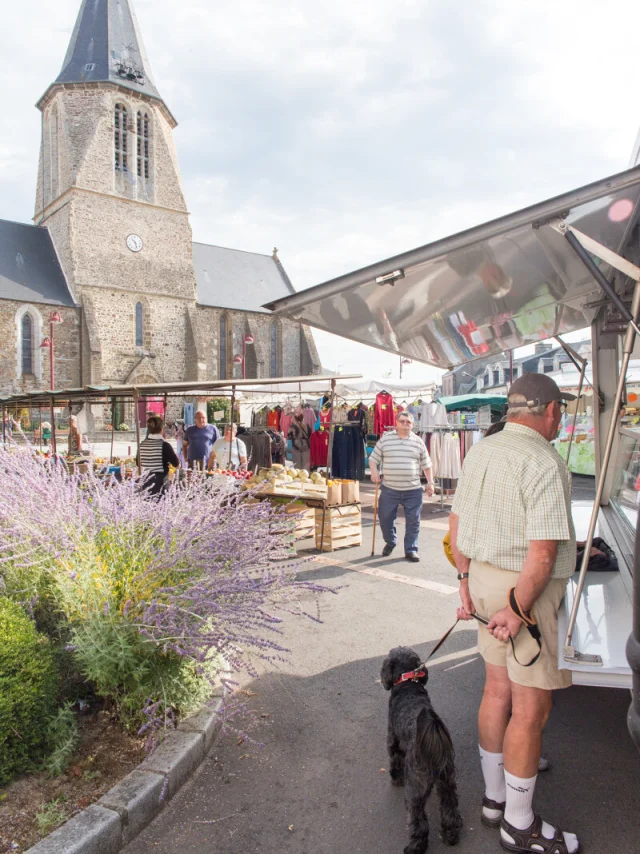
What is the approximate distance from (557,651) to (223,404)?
104ft

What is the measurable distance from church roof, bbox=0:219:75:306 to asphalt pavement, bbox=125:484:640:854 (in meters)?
35.3

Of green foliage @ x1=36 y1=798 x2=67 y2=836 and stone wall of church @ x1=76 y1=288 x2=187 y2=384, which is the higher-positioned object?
stone wall of church @ x1=76 y1=288 x2=187 y2=384

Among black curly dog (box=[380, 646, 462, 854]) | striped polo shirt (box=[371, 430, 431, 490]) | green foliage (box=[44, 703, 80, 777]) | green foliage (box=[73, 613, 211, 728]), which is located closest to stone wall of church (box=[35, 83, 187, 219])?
striped polo shirt (box=[371, 430, 431, 490])

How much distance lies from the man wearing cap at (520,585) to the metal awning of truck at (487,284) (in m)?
0.65

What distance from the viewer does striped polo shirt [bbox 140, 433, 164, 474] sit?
763 centimetres

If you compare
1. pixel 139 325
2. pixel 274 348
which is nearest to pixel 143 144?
pixel 139 325

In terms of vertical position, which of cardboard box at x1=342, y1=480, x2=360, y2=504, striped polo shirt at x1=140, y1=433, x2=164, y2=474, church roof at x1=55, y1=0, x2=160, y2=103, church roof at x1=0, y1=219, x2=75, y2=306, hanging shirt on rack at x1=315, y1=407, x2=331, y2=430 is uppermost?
church roof at x1=55, y1=0, x2=160, y2=103

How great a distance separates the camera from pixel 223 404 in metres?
33.5

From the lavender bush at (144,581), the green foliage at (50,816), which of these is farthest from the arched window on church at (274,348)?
the green foliage at (50,816)

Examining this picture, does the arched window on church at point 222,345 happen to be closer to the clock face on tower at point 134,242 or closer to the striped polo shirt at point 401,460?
the clock face on tower at point 134,242

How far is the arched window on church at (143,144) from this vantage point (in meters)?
39.4

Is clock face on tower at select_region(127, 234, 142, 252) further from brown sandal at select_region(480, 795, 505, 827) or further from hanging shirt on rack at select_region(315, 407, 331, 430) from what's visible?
brown sandal at select_region(480, 795, 505, 827)

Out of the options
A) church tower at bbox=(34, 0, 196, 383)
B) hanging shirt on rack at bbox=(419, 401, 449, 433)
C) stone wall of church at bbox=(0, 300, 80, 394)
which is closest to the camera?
hanging shirt on rack at bbox=(419, 401, 449, 433)

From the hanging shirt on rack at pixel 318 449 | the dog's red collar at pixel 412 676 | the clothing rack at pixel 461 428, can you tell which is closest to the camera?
the dog's red collar at pixel 412 676
